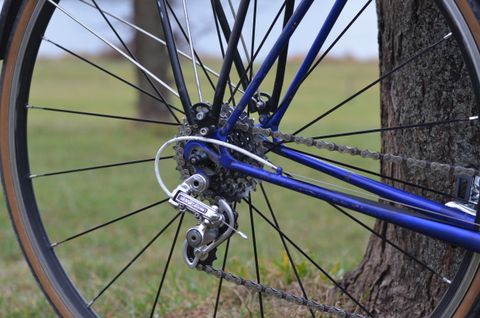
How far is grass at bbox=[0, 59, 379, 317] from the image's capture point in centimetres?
351

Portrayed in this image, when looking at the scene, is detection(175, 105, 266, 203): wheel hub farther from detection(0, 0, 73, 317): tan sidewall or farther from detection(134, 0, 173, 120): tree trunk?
detection(134, 0, 173, 120): tree trunk

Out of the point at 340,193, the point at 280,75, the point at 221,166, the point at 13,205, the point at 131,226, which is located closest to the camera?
the point at 340,193

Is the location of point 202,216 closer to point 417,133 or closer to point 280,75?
point 280,75

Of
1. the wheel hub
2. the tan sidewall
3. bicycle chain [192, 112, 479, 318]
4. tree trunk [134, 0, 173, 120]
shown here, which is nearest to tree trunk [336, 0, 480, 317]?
bicycle chain [192, 112, 479, 318]

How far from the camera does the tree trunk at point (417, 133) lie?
2395 millimetres

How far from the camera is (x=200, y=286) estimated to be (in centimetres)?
365

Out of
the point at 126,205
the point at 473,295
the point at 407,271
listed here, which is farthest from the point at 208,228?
the point at 126,205

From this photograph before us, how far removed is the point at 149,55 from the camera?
15.1 meters

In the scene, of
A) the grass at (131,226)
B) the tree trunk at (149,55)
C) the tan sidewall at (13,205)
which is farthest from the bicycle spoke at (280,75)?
the tree trunk at (149,55)

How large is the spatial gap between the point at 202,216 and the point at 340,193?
0.38 metres

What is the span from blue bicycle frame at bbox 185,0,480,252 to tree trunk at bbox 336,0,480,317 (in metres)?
0.45

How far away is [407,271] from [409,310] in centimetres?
13

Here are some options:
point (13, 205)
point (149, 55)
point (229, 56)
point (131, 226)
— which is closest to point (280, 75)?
point (229, 56)

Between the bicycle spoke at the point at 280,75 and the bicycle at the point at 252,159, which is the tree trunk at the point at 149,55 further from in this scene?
the bicycle spoke at the point at 280,75
